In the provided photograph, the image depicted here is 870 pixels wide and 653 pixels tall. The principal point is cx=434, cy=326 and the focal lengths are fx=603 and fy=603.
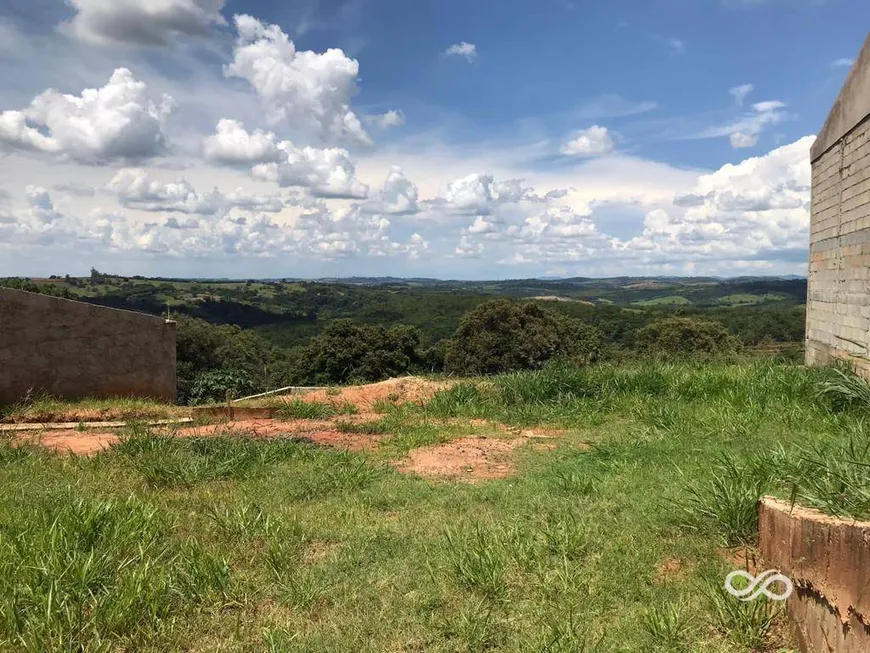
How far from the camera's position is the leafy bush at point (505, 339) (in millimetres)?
30562

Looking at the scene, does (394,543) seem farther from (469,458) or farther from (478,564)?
(469,458)

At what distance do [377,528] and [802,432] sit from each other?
4.52m

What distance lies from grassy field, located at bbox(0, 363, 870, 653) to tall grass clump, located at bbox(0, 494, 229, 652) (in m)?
0.01

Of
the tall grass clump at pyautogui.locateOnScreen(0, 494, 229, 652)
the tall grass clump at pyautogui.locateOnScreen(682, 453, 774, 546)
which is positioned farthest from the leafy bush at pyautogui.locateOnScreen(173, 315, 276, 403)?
the tall grass clump at pyautogui.locateOnScreen(682, 453, 774, 546)

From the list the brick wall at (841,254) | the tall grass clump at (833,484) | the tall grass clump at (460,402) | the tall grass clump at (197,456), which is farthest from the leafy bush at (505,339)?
the tall grass clump at (833,484)

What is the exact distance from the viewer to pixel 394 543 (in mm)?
3857

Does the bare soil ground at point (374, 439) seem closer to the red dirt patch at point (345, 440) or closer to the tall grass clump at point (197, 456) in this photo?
the red dirt patch at point (345, 440)

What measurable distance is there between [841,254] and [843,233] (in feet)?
1.04

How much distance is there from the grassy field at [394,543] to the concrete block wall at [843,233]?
2.81 metres

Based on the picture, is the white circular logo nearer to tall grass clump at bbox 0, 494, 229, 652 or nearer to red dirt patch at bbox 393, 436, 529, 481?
tall grass clump at bbox 0, 494, 229, 652

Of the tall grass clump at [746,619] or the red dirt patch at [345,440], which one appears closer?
the tall grass clump at [746,619]

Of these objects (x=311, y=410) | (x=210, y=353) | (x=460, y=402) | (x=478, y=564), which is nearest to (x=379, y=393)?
(x=311, y=410)

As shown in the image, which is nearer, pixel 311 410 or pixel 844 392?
pixel 844 392

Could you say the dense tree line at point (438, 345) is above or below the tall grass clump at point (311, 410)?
below
